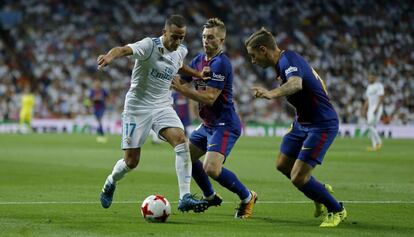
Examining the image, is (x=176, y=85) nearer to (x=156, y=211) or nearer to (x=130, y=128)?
(x=130, y=128)

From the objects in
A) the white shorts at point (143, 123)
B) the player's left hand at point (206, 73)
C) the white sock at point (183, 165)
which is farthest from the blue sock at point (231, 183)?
the player's left hand at point (206, 73)

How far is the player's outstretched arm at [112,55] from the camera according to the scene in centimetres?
991

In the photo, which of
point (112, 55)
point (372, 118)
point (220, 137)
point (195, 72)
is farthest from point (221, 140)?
point (372, 118)

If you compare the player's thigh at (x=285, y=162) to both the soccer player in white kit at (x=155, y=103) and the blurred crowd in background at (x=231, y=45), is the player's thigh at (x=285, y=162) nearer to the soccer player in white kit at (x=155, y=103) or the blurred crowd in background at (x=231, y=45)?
the soccer player in white kit at (x=155, y=103)

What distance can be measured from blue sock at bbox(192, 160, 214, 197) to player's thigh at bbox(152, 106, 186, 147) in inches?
23.8

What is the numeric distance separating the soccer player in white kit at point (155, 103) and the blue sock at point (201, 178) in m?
0.58

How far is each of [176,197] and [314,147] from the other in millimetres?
3788

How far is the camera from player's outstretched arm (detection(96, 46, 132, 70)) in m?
9.91

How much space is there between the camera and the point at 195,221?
1089 centimetres

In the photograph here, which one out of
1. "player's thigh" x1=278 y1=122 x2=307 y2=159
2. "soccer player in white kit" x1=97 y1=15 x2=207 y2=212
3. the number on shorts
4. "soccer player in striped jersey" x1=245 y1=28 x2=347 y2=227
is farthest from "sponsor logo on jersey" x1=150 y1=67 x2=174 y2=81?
"player's thigh" x1=278 y1=122 x2=307 y2=159

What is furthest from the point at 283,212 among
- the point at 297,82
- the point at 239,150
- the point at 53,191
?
the point at 239,150

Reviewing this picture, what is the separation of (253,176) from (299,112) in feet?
25.1

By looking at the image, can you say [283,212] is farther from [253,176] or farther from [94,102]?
[94,102]

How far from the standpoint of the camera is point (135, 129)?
38.6ft
